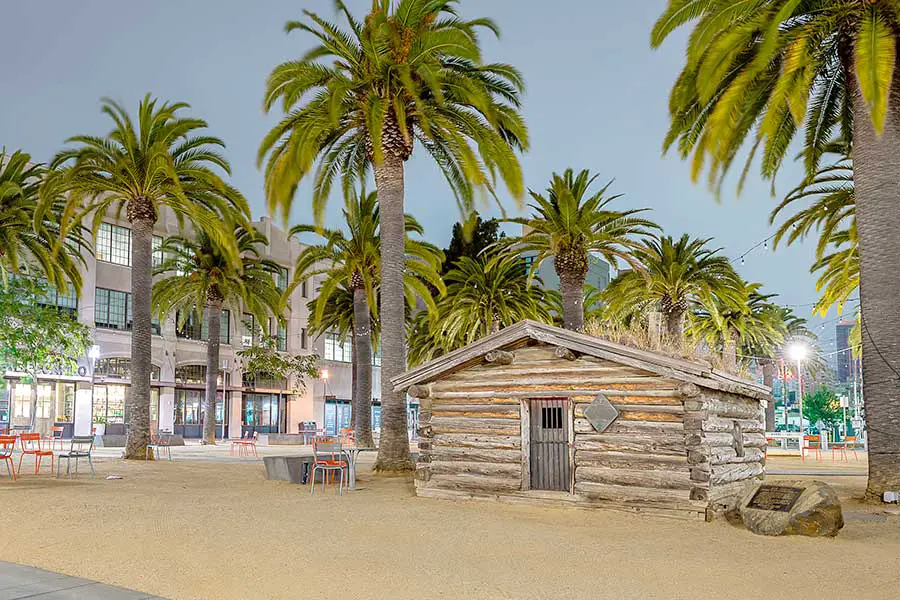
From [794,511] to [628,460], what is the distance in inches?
114

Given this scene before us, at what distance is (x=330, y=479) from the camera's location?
1902 centimetres

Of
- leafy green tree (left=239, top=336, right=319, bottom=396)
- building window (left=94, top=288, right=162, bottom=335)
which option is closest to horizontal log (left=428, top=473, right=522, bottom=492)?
leafy green tree (left=239, top=336, right=319, bottom=396)

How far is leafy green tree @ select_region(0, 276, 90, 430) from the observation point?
1886 cm

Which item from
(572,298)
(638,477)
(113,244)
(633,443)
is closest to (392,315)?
(572,298)

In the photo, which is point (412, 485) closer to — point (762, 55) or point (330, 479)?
point (330, 479)

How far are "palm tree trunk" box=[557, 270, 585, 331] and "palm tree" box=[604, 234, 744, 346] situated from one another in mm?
5415

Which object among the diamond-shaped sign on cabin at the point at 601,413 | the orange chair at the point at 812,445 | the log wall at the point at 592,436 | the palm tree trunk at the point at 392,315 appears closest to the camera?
the log wall at the point at 592,436

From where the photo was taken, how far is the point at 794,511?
1164cm

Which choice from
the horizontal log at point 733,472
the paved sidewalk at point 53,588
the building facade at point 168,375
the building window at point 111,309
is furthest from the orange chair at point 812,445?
the building window at point 111,309

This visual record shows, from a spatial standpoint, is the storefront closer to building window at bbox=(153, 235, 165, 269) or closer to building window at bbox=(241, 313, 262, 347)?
building window at bbox=(241, 313, 262, 347)

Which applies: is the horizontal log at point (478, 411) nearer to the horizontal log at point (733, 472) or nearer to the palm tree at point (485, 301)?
the horizontal log at point (733, 472)

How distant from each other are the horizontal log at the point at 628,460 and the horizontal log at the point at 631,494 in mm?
335

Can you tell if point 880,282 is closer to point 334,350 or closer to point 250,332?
point 250,332

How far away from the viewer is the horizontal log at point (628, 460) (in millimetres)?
13453
